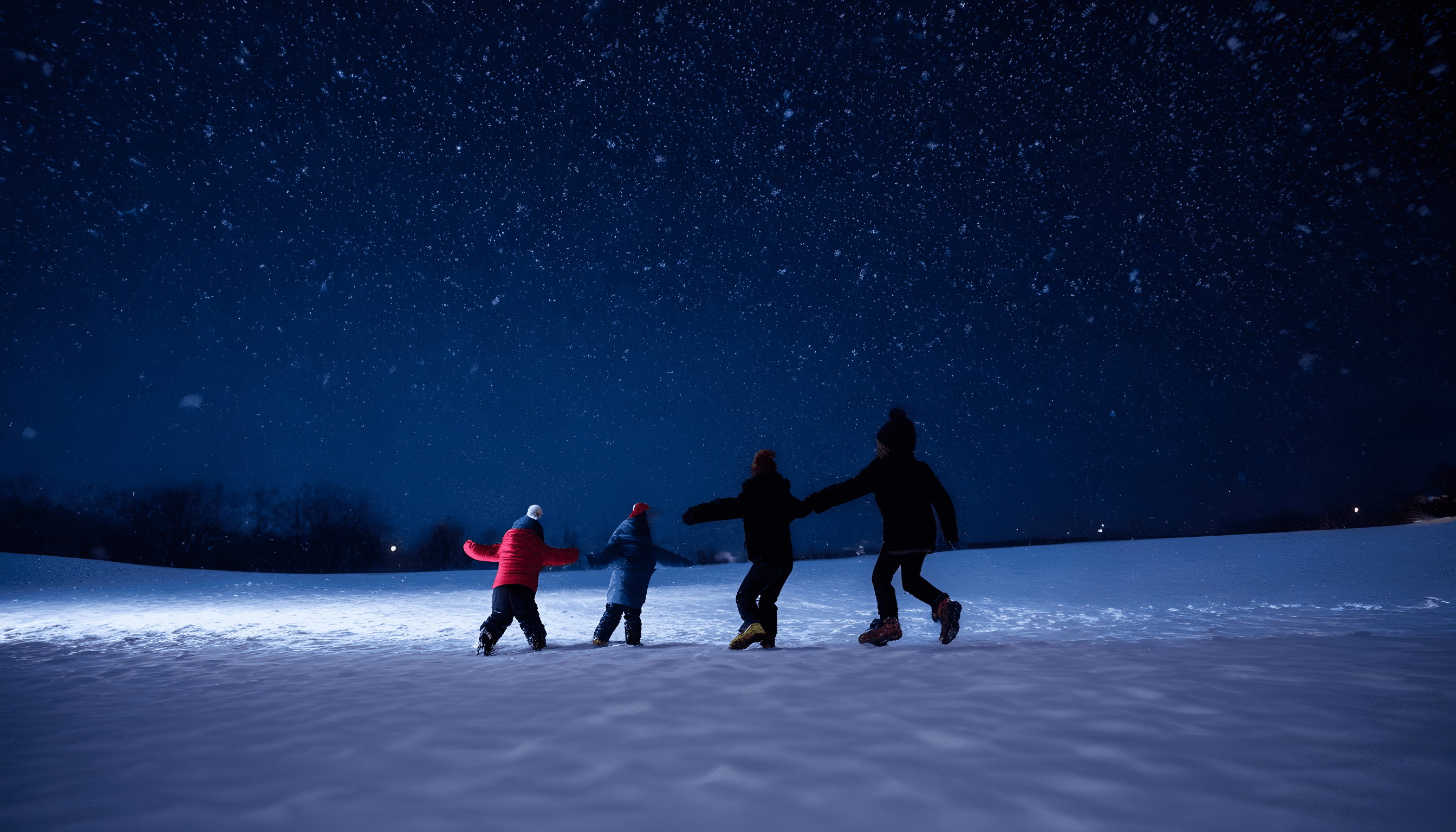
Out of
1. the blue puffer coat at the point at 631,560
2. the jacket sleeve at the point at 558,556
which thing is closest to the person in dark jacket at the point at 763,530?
the blue puffer coat at the point at 631,560

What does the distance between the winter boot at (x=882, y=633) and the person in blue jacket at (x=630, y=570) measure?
250 cm

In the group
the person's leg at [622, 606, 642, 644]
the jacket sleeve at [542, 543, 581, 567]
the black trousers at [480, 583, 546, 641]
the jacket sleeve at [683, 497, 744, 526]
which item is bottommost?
the person's leg at [622, 606, 642, 644]

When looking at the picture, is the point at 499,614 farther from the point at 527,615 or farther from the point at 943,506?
the point at 943,506

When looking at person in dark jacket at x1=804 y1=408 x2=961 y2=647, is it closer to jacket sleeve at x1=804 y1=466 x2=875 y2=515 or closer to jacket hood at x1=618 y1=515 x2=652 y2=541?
jacket sleeve at x1=804 y1=466 x2=875 y2=515

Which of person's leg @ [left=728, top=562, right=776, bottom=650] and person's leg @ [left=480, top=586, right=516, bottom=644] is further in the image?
person's leg @ [left=480, top=586, right=516, bottom=644]

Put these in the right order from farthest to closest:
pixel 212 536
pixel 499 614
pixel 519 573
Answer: pixel 212 536
pixel 519 573
pixel 499 614

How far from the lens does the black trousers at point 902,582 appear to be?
5844 millimetres

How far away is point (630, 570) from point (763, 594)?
5.93ft

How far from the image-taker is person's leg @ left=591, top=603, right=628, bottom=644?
711cm

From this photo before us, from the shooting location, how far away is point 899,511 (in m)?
5.88

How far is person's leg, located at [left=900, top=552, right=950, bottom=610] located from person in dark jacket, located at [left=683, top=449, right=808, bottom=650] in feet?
3.27

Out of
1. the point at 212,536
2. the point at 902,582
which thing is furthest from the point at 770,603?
the point at 212,536

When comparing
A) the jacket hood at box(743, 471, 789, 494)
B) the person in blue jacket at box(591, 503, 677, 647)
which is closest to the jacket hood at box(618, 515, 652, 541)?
the person in blue jacket at box(591, 503, 677, 647)

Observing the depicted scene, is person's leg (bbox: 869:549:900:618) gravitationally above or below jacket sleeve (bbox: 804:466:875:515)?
below
